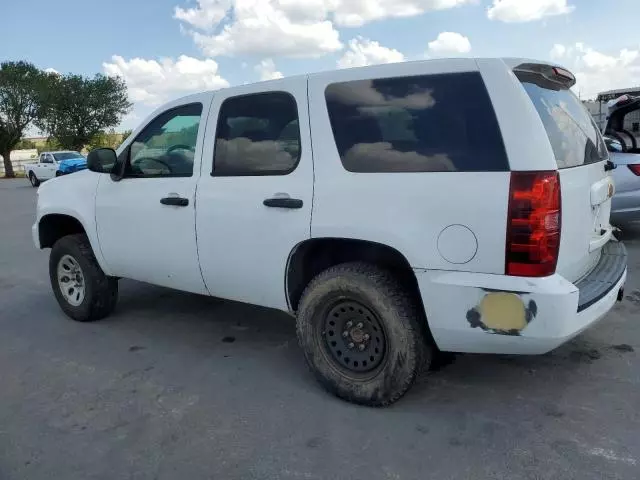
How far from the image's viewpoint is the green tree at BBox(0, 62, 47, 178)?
138ft

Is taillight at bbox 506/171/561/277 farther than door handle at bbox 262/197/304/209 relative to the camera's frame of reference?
No

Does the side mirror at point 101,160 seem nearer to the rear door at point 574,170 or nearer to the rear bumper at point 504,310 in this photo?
the rear bumper at point 504,310

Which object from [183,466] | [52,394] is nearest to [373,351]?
[183,466]

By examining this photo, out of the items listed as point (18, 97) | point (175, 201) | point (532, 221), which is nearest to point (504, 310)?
point (532, 221)

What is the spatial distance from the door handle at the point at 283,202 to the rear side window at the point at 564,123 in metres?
1.38

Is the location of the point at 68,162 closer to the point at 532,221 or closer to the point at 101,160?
the point at 101,160

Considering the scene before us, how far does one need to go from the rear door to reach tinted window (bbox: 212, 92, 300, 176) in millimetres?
1350

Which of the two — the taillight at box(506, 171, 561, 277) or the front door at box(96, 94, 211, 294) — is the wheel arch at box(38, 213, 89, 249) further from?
the taillight at box(506, 171, 561, 277)

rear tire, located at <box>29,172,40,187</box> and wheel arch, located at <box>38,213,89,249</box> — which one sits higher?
wheel arch, located at <box>38,213,89,249</box>

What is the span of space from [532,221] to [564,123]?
2.83 ft

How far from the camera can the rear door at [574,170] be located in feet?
9.52

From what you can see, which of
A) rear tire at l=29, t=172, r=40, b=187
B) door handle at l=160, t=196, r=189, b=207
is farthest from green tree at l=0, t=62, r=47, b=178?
door handle at l=160, t=196, r=189, b=207

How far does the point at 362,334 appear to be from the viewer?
3307mm

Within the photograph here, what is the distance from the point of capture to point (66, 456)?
2.94 m
